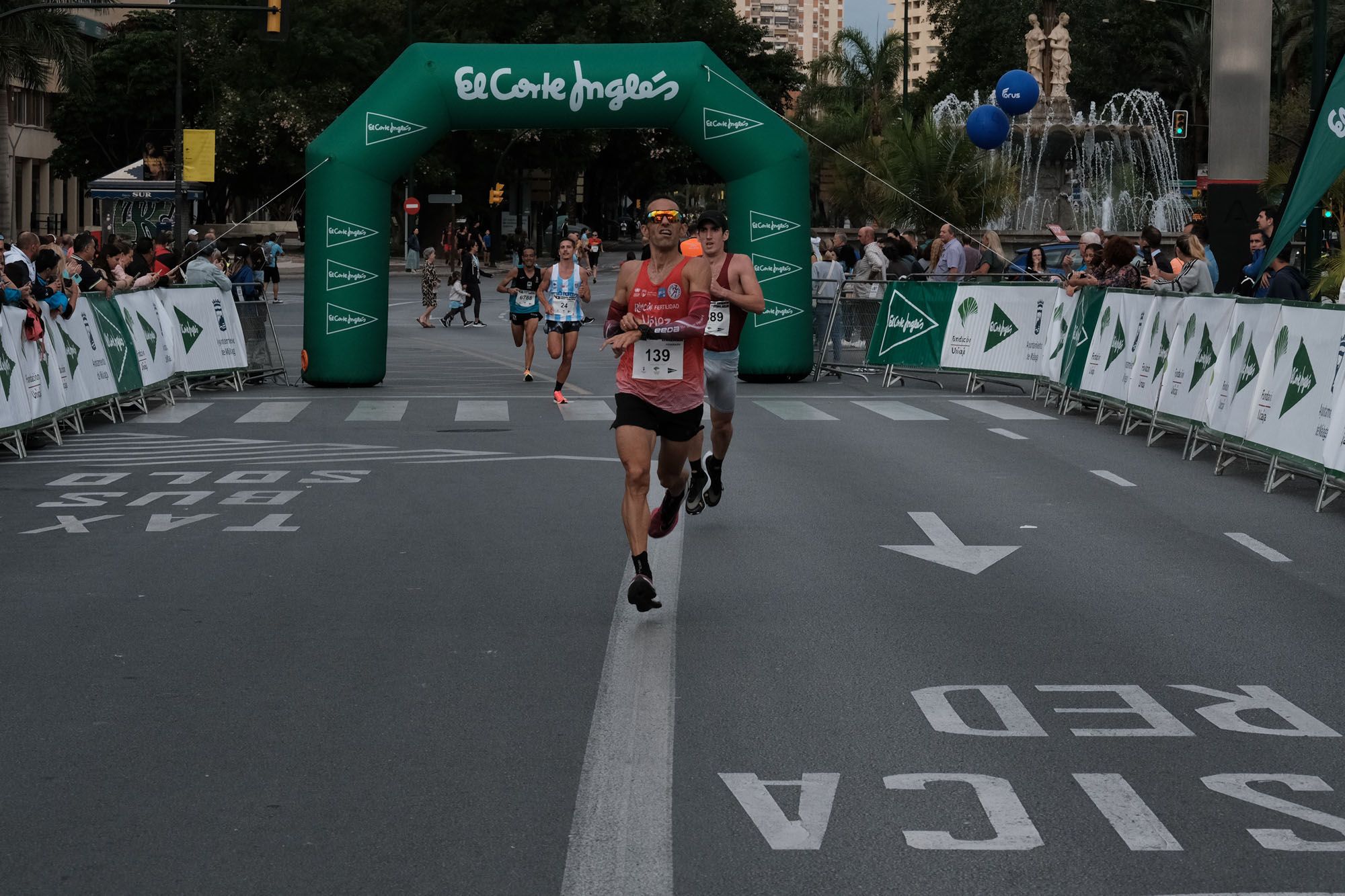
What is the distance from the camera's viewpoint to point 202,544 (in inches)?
404

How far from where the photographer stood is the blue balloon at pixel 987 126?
3081 cm

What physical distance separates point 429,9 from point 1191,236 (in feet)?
177

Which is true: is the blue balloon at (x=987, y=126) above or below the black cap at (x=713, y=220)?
above

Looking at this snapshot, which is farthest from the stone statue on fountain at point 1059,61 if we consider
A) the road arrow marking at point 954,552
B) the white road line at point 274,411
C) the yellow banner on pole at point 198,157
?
the road arrow marking at point 954,552

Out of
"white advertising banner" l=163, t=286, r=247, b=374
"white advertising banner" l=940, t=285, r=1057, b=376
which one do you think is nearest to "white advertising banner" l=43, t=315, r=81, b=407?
"white advertising banner" l=163, t=286, r=247, b=374

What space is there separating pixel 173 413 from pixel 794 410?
597cm

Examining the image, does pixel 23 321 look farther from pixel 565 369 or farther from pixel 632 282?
pixel 632 282

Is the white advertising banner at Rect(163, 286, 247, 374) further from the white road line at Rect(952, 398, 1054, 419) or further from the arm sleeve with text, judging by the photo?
the arm sleeve with text

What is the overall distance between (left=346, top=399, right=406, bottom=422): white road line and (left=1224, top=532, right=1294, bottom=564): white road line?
354 inches

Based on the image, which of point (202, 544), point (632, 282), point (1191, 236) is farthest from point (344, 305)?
point (632, 282)

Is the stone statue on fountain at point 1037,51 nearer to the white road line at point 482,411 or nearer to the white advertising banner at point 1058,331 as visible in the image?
the white advertising banner at point 1058,331

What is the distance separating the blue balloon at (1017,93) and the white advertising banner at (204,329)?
48.6ft

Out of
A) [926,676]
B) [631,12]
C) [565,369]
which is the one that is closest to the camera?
[926,676]

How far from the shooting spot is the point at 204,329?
848 inches
